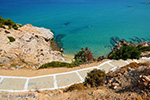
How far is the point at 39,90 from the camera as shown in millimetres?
12227

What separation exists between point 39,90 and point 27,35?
2189 centimetres

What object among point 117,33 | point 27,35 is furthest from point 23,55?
point 117,33

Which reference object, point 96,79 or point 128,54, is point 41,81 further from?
point 128,54

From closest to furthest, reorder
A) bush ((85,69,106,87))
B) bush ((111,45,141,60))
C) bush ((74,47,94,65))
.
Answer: bush ((85,69,106,87)) < bush ((111,45,141,60)) < bush ((74,47,94,65))

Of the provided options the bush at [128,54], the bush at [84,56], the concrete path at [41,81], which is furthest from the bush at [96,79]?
the bush at [128,54]

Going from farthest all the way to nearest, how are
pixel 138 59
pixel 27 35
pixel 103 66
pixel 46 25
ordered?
pixel 46 25 < pixel 27 35 < pixel 138 59 < pixel 103 66

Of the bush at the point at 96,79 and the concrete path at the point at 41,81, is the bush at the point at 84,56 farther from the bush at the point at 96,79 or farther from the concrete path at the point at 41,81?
the bush at the point at 96,79

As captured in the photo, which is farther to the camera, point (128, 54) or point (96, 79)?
point (128, 54)

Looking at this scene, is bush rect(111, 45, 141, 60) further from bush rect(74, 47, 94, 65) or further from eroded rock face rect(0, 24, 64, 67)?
eroded rock face rect(0, 24, 64, 67)

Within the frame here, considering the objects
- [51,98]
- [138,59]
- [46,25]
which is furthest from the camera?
[46,25]

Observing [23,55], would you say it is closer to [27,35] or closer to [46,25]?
[27,35]

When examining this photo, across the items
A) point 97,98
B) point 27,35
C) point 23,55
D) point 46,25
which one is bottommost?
point 97,98

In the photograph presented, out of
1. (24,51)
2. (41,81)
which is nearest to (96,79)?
(41,81)

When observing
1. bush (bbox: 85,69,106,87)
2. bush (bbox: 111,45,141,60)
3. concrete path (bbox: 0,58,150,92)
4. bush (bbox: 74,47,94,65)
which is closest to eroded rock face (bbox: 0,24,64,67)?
bush (bbox: 74,47,94,65)
